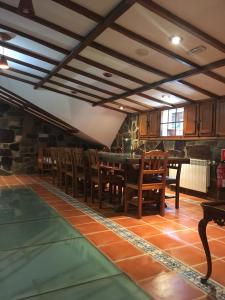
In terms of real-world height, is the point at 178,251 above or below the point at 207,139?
below

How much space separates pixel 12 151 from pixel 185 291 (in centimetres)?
752

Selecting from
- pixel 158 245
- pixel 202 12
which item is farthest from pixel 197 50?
pixel 158 245

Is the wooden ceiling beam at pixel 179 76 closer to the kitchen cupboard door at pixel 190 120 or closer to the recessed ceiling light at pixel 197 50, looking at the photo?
the recessed ceiling light at pixel 197 50

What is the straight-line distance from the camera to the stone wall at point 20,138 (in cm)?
809

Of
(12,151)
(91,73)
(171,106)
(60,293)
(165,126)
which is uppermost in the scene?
(91,73)

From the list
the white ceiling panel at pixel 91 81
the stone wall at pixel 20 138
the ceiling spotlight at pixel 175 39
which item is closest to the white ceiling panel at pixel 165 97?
the white ceiling panel at pixel 91 81

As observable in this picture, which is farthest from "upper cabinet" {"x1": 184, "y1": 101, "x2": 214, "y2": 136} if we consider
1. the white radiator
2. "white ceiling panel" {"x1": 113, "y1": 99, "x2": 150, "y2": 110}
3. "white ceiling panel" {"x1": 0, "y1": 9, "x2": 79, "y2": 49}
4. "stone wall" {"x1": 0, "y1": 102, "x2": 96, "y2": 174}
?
"stone wall" {"x1": 0, "y1": 102, "x2": 96, "y2": 174}

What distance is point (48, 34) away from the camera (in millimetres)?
3477

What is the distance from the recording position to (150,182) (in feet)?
11.8

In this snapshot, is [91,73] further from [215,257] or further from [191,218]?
[215,257]

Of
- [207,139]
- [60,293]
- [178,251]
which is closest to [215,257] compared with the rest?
[178,251]

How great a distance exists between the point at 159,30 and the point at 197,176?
2.96 metres

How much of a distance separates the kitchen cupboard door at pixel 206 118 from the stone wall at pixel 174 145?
0.19m

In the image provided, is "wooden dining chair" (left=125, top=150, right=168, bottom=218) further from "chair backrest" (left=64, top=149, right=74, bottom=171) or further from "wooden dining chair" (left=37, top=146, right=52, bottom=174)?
"wooden dining chair" (left=37, top=146, right=52, bottom=174)
